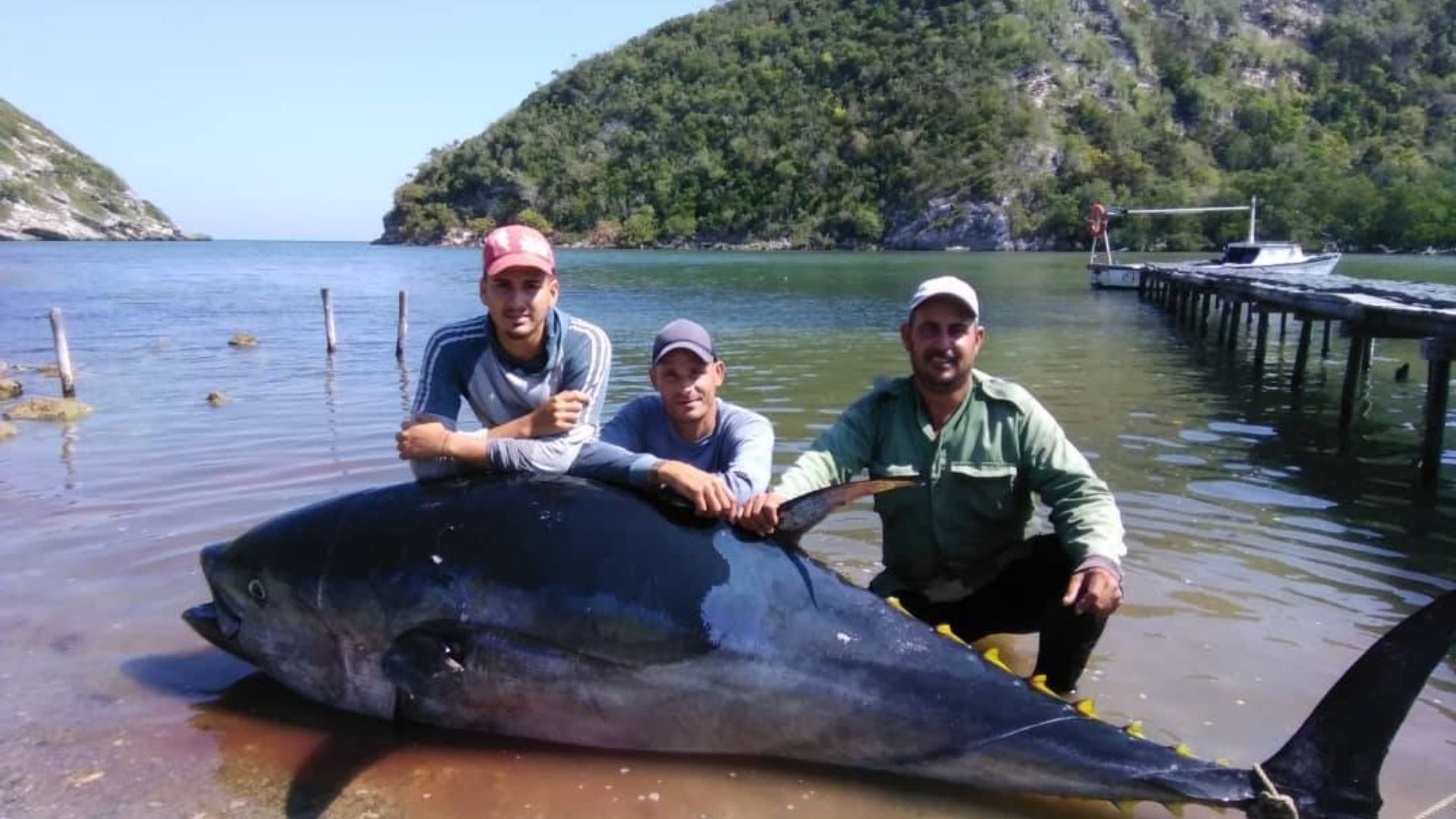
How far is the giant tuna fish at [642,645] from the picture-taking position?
143 inches

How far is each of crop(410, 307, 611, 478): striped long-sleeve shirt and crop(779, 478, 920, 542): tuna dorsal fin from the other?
43.8 inches

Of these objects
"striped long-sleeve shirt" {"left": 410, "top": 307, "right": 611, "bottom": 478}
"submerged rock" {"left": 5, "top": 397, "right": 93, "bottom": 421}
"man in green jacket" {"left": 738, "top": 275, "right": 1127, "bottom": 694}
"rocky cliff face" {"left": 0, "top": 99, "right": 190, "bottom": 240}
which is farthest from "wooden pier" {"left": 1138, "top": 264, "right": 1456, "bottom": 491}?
"rocky cliff face" {"left": 0, "top": 99, "right": 190, "bottom": 240}

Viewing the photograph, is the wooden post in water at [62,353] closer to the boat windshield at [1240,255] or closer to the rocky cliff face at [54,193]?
the boat windshield at [1240,255]

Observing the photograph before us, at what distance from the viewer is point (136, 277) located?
60688 mm

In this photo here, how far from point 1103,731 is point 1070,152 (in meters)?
125

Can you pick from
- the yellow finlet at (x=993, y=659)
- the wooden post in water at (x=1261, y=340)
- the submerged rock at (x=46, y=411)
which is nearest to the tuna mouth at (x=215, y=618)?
the yellow finlet at (x=993, y=659)

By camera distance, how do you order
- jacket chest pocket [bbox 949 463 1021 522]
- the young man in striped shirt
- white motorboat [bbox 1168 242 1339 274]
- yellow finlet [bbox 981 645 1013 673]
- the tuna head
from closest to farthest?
yellow finlet [bbox 981 645 1013 673]
the tuna head
the young man in striped shirt
jacket chest pocket [bbox 949 463 1021 522]
white motorboat [bbox 1168 242 1339 274]

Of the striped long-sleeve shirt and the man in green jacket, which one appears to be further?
the striped long-sleeve shirt

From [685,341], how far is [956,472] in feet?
4.45

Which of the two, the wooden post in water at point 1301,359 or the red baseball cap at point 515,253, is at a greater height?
the red baseball cap at point 515,253

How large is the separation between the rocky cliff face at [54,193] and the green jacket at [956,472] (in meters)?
181

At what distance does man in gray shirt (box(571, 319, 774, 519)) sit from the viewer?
4016mm

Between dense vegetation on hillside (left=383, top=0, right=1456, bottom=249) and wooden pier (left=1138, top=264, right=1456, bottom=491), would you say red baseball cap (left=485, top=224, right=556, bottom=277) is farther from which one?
dense vegetation on hillside (left=383, top=0, right=1456, bottom=249)

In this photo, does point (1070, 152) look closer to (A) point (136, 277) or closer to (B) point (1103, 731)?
(A) point (136, 277)
